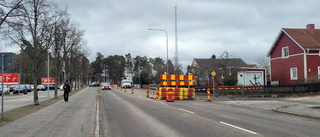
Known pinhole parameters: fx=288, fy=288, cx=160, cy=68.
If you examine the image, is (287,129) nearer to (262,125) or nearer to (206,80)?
(262,125)

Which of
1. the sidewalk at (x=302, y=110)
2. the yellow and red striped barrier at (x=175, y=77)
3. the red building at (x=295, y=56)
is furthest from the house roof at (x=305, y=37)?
the sidewalk at (x=302, y=110)

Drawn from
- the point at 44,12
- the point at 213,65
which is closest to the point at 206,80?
the point at 213,65

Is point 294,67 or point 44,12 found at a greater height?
point 44,12

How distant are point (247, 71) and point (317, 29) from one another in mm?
10467

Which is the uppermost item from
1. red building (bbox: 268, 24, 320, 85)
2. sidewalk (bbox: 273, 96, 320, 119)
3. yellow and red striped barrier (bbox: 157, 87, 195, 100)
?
red building (bbox: 268, 24, 320, 85)

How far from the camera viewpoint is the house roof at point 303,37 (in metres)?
32.6

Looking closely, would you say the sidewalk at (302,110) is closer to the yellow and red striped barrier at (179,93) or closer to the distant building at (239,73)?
the yellow and red striped barrier at (179,93)

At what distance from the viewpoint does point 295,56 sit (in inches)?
1339

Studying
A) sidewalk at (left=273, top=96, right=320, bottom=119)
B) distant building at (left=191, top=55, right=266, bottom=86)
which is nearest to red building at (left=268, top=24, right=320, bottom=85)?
distant building at (left=191, top=55, right=266, bottom=86)

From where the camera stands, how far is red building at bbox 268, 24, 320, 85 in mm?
32250

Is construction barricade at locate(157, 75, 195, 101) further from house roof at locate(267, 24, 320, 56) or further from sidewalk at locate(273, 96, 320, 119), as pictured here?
house roof at locate(267, 24, 320, 56)

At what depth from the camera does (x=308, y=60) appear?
32.3m

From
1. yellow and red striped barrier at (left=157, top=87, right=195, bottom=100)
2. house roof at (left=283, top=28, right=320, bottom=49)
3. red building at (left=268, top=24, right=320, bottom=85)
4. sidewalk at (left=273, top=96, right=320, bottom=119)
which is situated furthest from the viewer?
house roof at (left=283, top=28, right=320, bottom=49)

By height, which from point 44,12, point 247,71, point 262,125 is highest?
point 44,12
